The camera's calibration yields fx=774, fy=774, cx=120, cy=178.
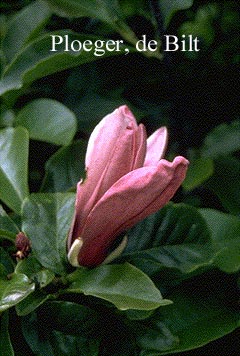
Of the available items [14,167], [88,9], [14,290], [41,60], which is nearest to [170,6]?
[88,9]

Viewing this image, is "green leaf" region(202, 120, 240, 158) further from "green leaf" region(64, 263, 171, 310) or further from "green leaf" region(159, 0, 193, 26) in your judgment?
"green leaf" region(64, 263, 171, 310)

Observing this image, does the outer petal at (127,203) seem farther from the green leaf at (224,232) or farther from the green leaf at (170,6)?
the green leaf at (170,6)

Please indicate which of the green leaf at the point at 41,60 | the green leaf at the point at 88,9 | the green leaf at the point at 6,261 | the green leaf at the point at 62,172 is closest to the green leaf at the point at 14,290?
the green leaf at the point at 6,261

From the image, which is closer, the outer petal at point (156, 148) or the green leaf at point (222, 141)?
the outer petal at point (156, 148)

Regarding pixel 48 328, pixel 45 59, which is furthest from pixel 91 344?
pixel 45 59

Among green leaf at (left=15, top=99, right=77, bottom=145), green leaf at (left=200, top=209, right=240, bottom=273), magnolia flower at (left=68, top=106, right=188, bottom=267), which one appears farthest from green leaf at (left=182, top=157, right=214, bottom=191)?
magnolia flower at (left=68, top=106, right=188, bottom=267)

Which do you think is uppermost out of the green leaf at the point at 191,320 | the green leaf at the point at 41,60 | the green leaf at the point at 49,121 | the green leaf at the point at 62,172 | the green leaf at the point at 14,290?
the green leaf at the point at 41,60
